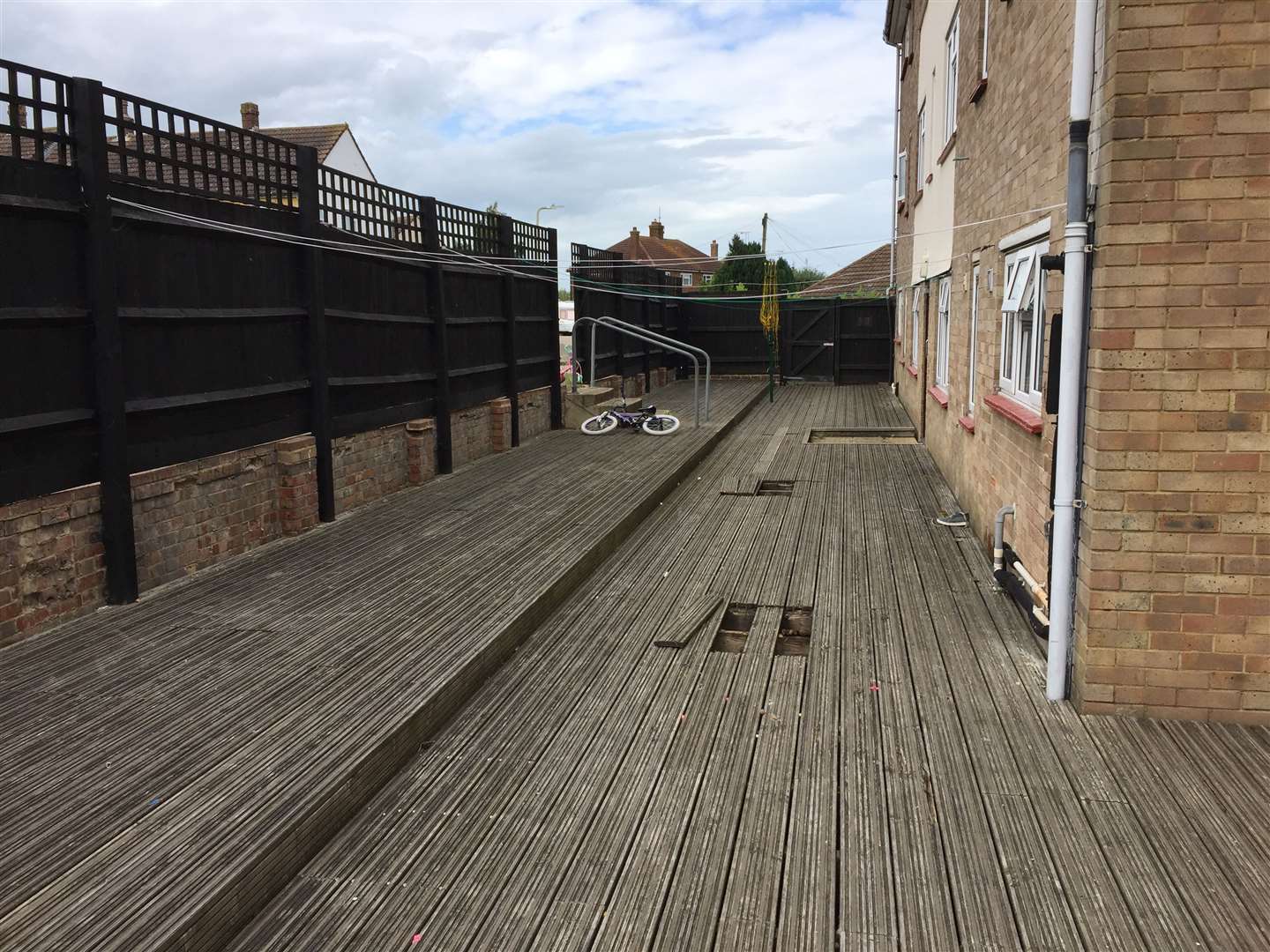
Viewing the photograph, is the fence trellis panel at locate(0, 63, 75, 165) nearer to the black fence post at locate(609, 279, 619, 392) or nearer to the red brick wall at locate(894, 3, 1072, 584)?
the red brick wall at locate(894, 3, 1072, 584)

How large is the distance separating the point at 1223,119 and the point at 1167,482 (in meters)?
1.35

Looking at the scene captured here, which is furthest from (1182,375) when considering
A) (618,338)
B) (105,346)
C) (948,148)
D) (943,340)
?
(618,338)

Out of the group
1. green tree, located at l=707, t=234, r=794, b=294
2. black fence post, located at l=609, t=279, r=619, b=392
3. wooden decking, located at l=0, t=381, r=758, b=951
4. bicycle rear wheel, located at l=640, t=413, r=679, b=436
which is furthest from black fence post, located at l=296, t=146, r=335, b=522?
green tree, located at l=707, t=234, r=794, b=294

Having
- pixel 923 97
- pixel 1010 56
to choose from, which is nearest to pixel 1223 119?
pixel 1010 56

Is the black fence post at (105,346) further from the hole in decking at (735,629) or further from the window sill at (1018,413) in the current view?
the window sill at (1018,413)

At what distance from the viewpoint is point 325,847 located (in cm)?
300

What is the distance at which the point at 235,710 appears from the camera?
146 inches

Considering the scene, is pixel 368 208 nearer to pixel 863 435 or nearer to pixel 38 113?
pixel 38 113

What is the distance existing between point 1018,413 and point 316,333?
15.8ft

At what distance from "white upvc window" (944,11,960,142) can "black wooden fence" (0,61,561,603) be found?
5.31m

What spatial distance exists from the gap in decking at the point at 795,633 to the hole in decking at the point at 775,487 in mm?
3554

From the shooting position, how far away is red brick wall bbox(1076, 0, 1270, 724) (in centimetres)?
345

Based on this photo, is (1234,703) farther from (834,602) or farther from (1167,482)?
(834,602)

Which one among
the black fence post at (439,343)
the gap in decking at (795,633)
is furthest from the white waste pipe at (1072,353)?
the black fence post at (439,343)
